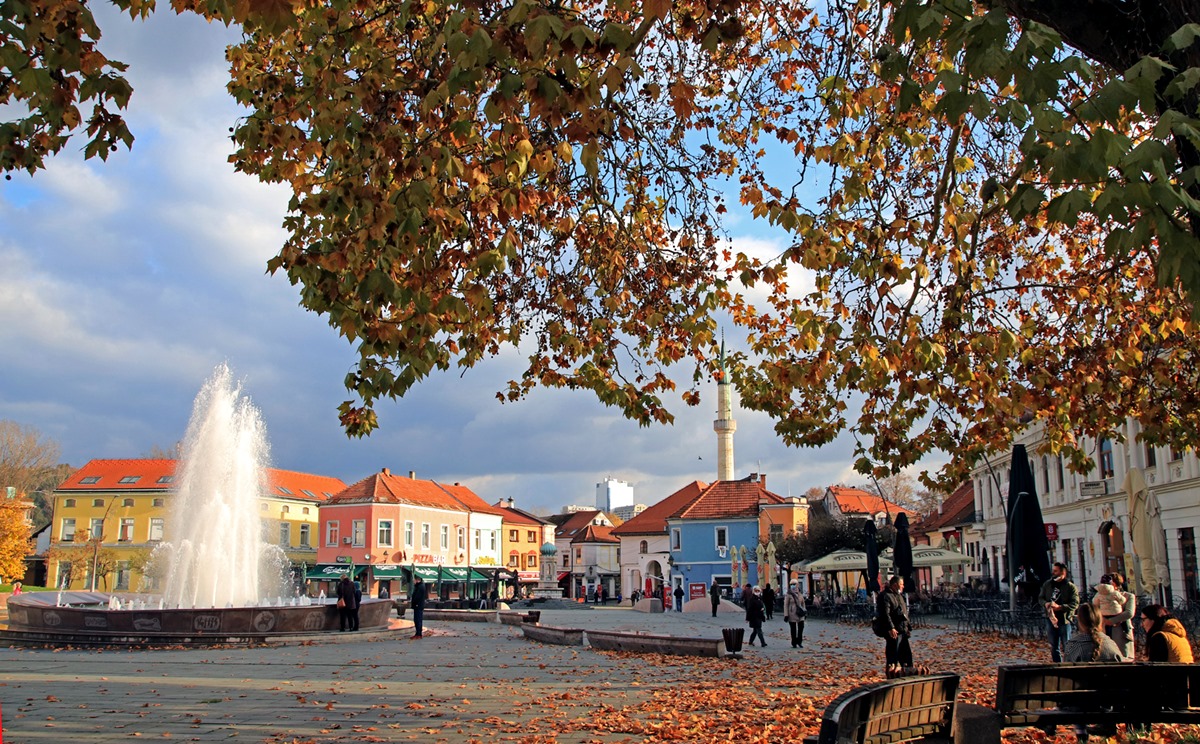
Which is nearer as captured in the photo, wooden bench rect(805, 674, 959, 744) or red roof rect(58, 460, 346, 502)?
wooden bench rect(805, 674, 959, 744)

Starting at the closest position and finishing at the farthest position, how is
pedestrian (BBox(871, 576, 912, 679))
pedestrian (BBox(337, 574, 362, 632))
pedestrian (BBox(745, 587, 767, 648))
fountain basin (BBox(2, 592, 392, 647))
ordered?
pedestrian (BBox(871, 576, 912, 679)) → fountain basin (BBox(2, 592, 392, 647)) → pedestrian (BBox(745, 587, 767, 648)) → pedestrian (BBox(337, 574, 362, 632))

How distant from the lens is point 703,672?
16047 millimetres

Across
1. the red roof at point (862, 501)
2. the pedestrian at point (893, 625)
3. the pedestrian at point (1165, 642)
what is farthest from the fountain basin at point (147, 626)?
the red roof at point (862, 501)

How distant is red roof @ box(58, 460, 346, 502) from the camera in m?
70.1

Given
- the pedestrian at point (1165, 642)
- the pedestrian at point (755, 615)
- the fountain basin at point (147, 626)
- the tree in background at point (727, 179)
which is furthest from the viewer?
the pedestrian at point (755, 615)

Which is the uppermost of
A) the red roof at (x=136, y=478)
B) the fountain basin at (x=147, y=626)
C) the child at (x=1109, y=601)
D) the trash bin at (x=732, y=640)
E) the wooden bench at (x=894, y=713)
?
the red roof at (x=136, y=478)

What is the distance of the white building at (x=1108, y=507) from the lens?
1137 inches

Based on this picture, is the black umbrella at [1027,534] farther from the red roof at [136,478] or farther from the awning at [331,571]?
the red roof at [136,478]

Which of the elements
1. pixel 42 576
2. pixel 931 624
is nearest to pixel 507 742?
pixel 931 624

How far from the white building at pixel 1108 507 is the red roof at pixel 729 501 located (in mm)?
18619

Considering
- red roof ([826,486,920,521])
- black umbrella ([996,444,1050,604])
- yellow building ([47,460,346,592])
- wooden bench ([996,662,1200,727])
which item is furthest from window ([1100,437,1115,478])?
yellow building ([47,460,346,592])

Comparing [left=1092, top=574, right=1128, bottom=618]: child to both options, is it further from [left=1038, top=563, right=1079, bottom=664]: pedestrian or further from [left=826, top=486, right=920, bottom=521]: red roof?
[left=826, top=486, right=920, bottom=521]: red roof

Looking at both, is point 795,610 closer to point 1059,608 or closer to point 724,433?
point 1059,608

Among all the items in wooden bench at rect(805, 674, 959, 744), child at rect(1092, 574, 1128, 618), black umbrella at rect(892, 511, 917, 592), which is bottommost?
wooden bench at rect(805, 674, 959, 744)
